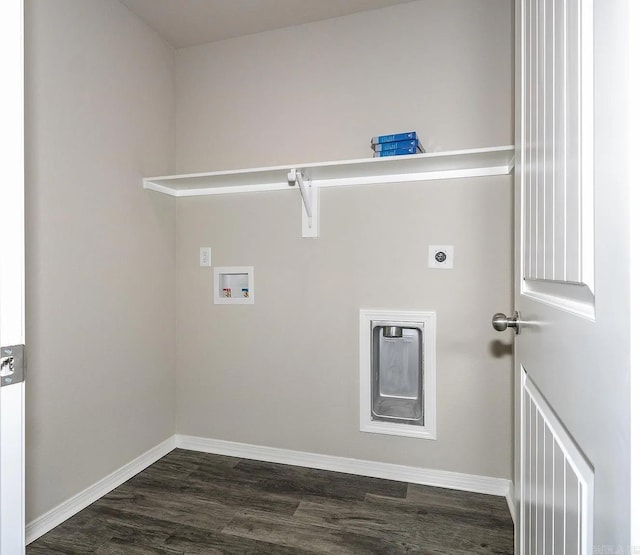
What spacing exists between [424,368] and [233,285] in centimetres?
120

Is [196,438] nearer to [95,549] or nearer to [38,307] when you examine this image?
[95,549]

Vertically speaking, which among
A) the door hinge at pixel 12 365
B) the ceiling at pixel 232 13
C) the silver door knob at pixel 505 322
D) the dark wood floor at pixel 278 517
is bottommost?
the dark wood floor at pixel 278 517

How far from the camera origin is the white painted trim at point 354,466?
6.52ft

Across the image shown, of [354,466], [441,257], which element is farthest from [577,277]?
[354,466]

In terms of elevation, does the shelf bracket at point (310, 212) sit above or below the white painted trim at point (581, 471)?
above

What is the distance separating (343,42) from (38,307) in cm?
202

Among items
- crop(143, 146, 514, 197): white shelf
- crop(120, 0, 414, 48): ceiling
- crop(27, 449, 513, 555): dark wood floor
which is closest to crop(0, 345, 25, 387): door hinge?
crop(27, 449, 513, 555): dark wood floor

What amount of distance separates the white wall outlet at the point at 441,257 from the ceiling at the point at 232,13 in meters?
1.32

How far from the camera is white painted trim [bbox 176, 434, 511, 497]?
199cm

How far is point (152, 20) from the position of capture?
7.34 ft

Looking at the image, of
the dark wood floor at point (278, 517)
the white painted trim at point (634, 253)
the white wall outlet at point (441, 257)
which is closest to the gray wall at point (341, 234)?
the white wall outlet at point (441, 257)

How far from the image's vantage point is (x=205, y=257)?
2449 mm

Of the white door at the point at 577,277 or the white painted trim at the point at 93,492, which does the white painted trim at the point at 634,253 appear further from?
the white painted trim at the point at 93,492

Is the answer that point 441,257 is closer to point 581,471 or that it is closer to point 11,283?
point 581,471
